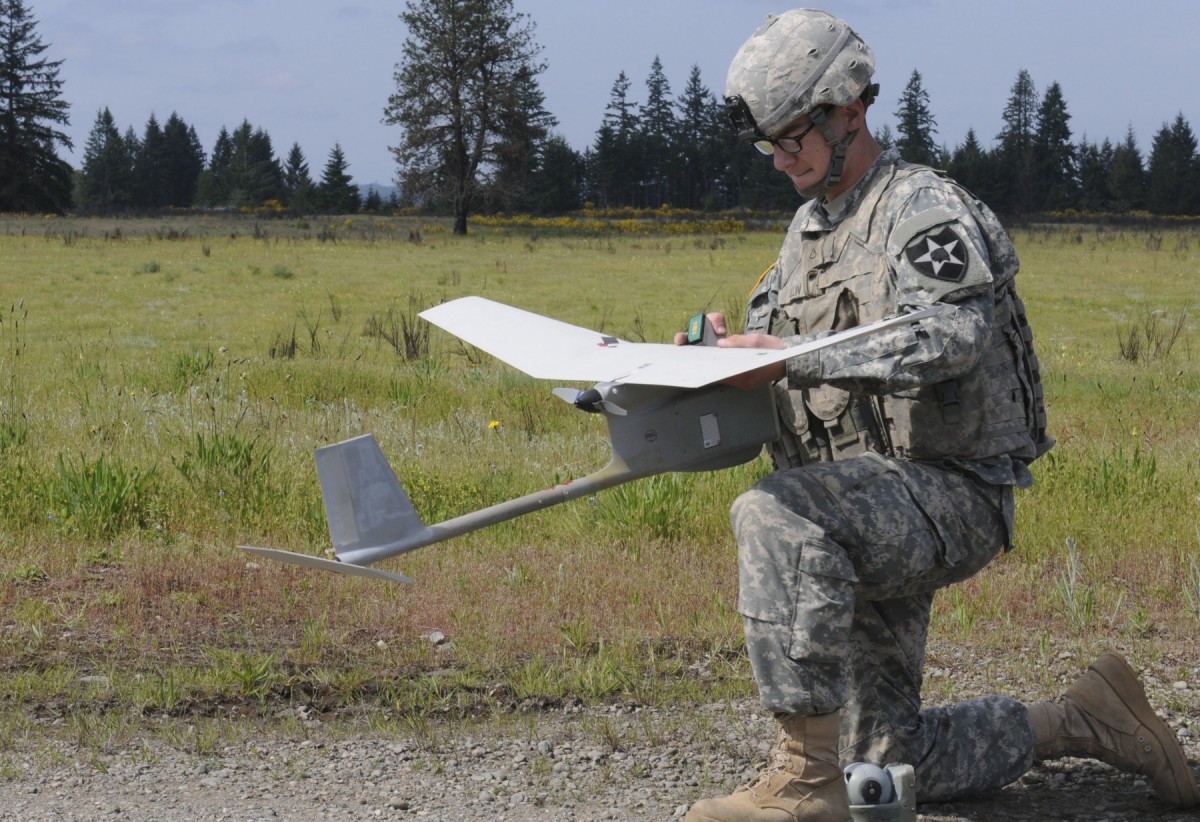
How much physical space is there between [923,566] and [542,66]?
62.7 metres

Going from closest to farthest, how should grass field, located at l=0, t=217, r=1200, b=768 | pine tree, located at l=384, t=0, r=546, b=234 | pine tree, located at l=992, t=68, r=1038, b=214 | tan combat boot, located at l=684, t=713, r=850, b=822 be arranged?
tan combat boot, located at l=684, t=713, r=850, b=822 < grass field, located at l=0, t=217, r=1200, b=768 < pine tree, located at l=384, t=0, r=546, b=234 < pine tree, located at l=992, t=68, r=1038, b=214

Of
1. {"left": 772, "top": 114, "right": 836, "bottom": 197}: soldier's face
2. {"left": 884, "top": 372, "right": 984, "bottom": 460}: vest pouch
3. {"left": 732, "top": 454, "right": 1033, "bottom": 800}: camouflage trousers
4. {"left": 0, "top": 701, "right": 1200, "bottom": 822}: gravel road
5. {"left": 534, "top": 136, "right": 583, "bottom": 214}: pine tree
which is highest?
{"left": 534, "top": 136, "right": 583, "bottom": 214}: pine tree

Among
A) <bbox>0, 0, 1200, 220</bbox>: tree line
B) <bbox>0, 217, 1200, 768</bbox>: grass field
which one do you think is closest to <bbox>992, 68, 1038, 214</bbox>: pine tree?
<bbox>0, 0, 1200, 220</bbox>: tree line

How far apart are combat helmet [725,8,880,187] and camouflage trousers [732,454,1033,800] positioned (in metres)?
0.87

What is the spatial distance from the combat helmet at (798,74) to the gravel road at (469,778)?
1.75m

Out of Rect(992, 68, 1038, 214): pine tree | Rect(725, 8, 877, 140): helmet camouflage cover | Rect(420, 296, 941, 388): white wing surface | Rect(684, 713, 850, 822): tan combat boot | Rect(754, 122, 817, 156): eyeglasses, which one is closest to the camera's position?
Rect(420, 296, 941, 388): white wing surface

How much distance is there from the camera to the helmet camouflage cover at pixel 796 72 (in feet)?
10.5

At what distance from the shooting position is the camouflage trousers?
117 inches

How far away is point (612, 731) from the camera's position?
3.89 metres

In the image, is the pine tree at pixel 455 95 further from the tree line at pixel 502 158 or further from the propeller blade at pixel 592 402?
the propeller blade at pixel 592 402

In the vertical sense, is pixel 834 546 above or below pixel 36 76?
below

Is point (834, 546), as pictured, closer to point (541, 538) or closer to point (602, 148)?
point (541, 538)

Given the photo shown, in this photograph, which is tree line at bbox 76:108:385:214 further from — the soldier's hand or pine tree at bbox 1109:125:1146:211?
the soldier's hand

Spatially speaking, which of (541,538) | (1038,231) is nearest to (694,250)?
(1038,231)
